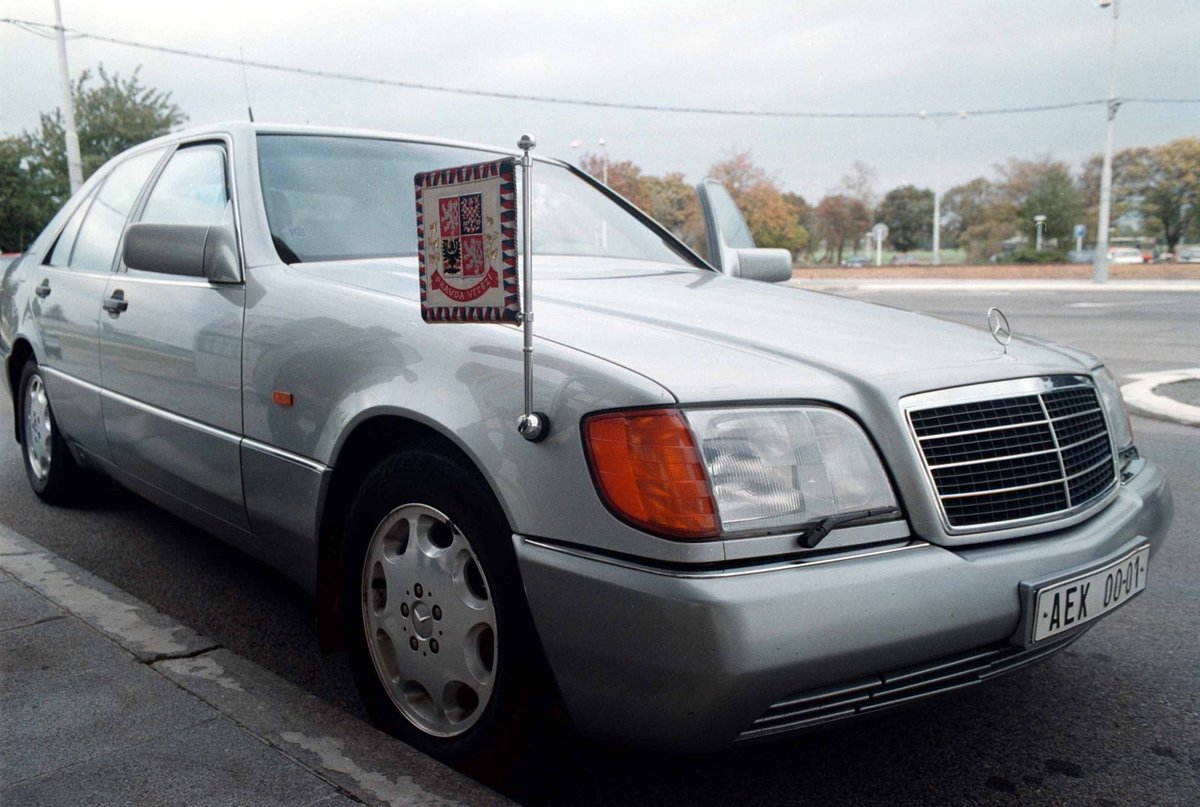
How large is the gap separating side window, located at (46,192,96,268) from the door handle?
0.87 metres

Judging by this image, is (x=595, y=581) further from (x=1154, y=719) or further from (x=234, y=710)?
(x=1154, y=719)

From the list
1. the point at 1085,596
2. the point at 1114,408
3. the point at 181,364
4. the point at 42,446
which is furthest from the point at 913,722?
the point at 42,446

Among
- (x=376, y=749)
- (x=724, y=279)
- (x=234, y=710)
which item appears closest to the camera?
(x=376, y=749)

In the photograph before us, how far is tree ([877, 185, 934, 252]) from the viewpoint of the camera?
89.0 metres

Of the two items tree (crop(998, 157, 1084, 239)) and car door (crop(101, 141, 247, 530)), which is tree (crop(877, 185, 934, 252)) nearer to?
tree (crop(998, 157, 1084, 239))

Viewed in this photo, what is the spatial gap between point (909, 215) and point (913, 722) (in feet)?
304

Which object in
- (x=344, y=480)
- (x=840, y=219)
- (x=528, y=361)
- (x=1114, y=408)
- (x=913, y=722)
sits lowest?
(x=913, y=722)

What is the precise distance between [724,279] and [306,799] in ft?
6.73

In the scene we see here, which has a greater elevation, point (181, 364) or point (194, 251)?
point (194, 251)

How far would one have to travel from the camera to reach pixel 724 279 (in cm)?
334

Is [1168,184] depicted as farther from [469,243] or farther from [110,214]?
[469,243]

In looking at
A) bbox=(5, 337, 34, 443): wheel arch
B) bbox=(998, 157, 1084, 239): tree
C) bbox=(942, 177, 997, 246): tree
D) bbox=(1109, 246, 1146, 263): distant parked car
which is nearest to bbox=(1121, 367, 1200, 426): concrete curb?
bbox=(5, 337, 34, 443): wheel arch

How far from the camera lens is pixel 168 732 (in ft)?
7.38

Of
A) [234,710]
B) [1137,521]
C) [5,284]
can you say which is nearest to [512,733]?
[234,710]
